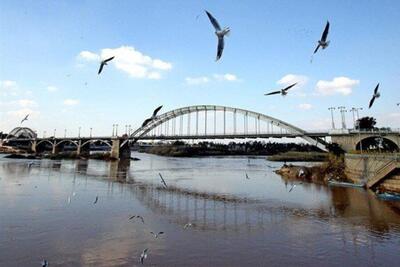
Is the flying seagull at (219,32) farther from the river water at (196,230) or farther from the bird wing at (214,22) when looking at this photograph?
the river water at (196,230)

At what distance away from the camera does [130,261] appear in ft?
28.0

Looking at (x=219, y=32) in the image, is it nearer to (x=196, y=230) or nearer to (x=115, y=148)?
(x=196, y=230)

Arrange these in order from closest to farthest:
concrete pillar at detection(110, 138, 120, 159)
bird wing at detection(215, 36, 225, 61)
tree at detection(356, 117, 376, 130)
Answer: bird wing at detection(215, 36, 225, 61) → tree at detection(356, 117, 376, 130) → concrete pillar at detection(110, 138, 120, 159)

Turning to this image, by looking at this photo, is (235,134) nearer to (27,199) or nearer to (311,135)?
(311,135)

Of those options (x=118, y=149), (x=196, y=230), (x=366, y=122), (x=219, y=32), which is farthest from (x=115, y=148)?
(x=219, y=32)

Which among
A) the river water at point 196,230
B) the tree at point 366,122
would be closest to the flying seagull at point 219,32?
the river water at point 196,230

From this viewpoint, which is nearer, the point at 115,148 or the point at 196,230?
the point at 196,230

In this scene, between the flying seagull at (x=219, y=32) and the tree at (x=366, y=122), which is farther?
the tree at (x=366, y=122)

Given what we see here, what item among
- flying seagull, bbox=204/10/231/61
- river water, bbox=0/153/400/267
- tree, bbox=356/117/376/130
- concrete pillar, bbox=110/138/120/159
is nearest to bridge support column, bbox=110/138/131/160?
concrete pillar, bbox=110/138/120/159

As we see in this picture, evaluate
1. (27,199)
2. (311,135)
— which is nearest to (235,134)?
(311,135)

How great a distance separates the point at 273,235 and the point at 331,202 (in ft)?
29.9

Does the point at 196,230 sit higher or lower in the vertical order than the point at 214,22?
lower

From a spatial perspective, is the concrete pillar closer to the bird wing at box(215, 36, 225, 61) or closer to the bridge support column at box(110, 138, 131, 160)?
the bridge support column at box(110, 138, 131, 160)

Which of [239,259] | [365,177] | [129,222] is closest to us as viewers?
[239,259]
